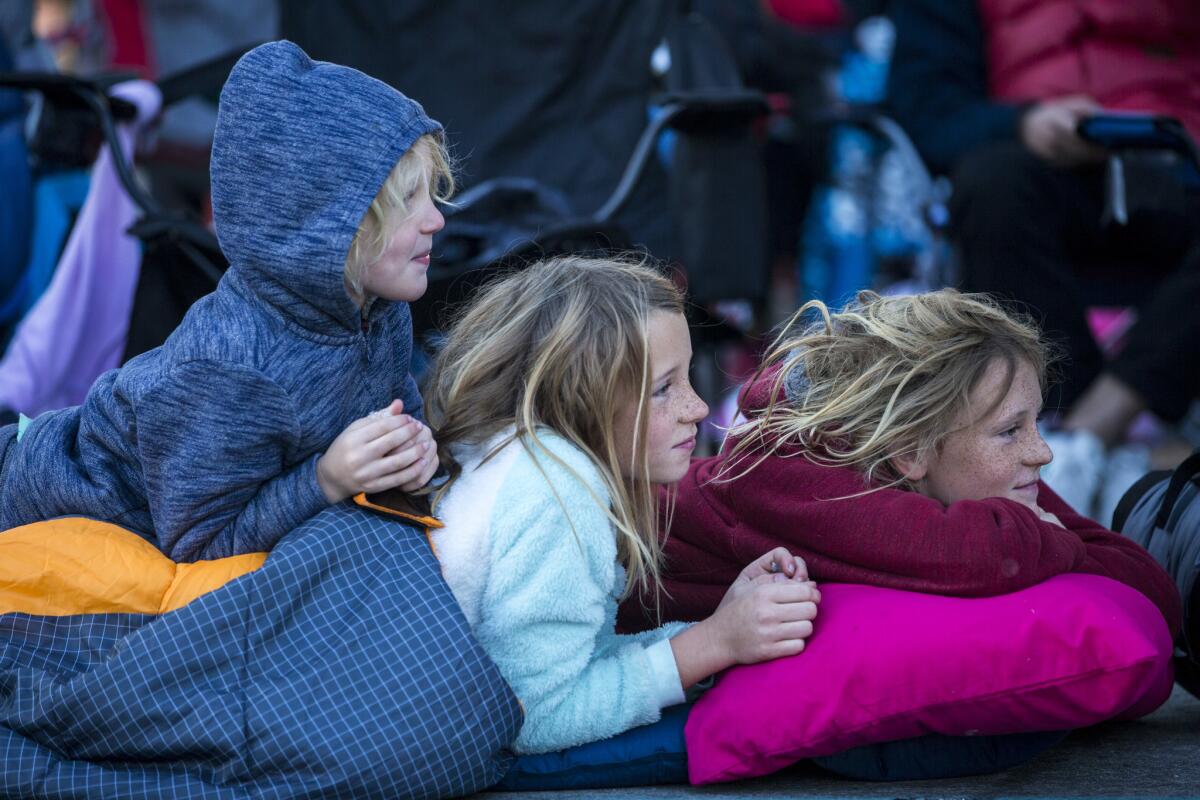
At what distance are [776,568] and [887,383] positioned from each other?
11.5 inches

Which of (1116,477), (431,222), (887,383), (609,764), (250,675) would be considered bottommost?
(1116,477)

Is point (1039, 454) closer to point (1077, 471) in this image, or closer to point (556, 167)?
point (1077, 471)

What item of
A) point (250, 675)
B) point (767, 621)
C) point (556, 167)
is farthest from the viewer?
point (556, 167)

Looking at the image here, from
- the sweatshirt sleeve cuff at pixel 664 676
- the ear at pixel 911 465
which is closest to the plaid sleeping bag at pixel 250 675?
the sweatshirt sleeve cuff at pixel 664 676

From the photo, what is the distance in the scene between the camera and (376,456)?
1.62 meters

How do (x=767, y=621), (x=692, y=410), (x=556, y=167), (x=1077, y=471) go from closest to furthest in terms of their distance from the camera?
(x=767, y=621) → (x=692, y=410) → (x=1077, y=471) → (x=556, y=167)

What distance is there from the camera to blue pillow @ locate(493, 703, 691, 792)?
65.9 inches

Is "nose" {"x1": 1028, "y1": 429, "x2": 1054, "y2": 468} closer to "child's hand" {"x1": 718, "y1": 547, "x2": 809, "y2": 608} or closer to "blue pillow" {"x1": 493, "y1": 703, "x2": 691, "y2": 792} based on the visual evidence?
"child's hand" {"x1": 718, "y1": 547, "x2": 809, "y2": 608}

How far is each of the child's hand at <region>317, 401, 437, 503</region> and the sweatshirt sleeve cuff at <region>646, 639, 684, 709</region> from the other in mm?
352

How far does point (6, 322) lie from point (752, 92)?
1.66 meters

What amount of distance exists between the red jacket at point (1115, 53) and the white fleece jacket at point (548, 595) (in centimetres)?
212

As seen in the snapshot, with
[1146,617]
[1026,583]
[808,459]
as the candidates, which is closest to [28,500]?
[808,459]

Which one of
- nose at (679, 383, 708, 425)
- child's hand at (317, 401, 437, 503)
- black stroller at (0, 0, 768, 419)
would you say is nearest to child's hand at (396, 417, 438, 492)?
child's hand at (317, 401, 437, 503)

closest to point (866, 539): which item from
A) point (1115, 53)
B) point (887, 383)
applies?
point (887, 383)
